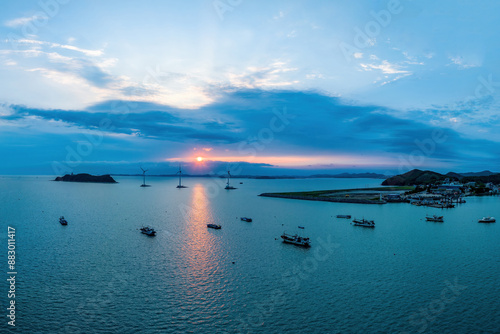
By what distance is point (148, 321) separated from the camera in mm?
25422

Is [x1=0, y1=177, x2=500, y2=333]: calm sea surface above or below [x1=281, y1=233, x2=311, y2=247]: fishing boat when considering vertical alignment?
below

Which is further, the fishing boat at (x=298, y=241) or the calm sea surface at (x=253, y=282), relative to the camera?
the fishing boat at (x=298, y=241)

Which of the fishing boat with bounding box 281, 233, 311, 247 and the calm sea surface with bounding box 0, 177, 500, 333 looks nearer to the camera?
the calm sea surface with bounding box 0, 177, 500, 333

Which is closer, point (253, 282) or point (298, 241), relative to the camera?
point (253, 282)

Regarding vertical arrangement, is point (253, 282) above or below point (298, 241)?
below

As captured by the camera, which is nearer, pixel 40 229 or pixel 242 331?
pixel 242 331

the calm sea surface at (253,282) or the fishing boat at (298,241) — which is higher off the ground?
the fishing boat at (298,241)

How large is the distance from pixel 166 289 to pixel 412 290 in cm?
2655

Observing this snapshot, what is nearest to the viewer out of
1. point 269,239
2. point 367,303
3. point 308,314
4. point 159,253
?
point 308,314

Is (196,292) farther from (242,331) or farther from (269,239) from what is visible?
(269,239)

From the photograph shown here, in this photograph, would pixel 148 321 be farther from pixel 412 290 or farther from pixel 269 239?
pixel 269 239

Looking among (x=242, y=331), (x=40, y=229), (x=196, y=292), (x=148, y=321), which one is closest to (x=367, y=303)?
(x=242, y=331)

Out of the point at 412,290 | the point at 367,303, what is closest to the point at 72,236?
the point at 367,303

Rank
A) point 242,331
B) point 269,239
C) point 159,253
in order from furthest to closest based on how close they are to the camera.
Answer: point 269,239
point 159,253
point 242,331
